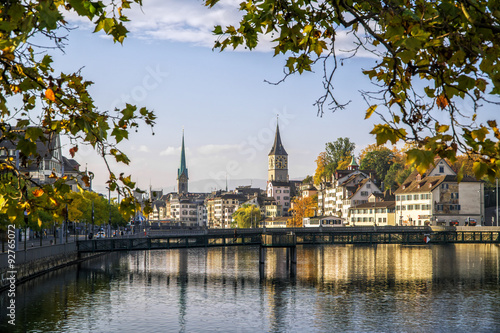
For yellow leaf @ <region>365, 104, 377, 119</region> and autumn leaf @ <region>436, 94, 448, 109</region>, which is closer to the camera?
yellow leaf @ <region>365, 104, 377, 119</region>

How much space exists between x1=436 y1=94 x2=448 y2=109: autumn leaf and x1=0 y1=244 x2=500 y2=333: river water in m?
27.4

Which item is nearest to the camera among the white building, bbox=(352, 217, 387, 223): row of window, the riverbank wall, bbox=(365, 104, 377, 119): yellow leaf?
bbox=(365, 104, 377, 119): yellow leaf

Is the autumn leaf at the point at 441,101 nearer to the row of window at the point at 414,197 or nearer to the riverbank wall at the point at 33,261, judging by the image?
the riverbank wall at the point at 33,261

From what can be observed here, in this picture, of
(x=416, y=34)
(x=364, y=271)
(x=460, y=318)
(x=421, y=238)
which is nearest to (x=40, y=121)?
(x=416, y=34)

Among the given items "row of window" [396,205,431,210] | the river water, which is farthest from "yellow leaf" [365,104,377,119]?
"row of window" [396,205,431,210]

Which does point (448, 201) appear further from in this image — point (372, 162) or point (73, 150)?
point (73, 150)

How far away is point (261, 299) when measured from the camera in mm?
44469

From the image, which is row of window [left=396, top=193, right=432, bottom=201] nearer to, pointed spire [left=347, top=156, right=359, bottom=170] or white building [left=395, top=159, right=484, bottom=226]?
white building [left=395, top=159, right=484, bottom=226]

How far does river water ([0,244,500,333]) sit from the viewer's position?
34312 millimetres

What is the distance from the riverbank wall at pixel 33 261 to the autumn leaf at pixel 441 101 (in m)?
38.8

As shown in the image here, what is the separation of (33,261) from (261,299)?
18.4m

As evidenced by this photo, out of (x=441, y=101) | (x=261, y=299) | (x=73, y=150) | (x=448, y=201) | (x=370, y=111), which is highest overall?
(x=441, y=101)

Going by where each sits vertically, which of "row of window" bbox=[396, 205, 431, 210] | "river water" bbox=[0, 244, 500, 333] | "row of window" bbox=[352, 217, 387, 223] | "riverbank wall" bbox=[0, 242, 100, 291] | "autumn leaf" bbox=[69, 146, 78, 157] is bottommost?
"river water" bbox=[0, 244, 500, 333]

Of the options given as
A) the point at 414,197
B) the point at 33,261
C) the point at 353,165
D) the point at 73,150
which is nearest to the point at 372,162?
the point at 353,165
